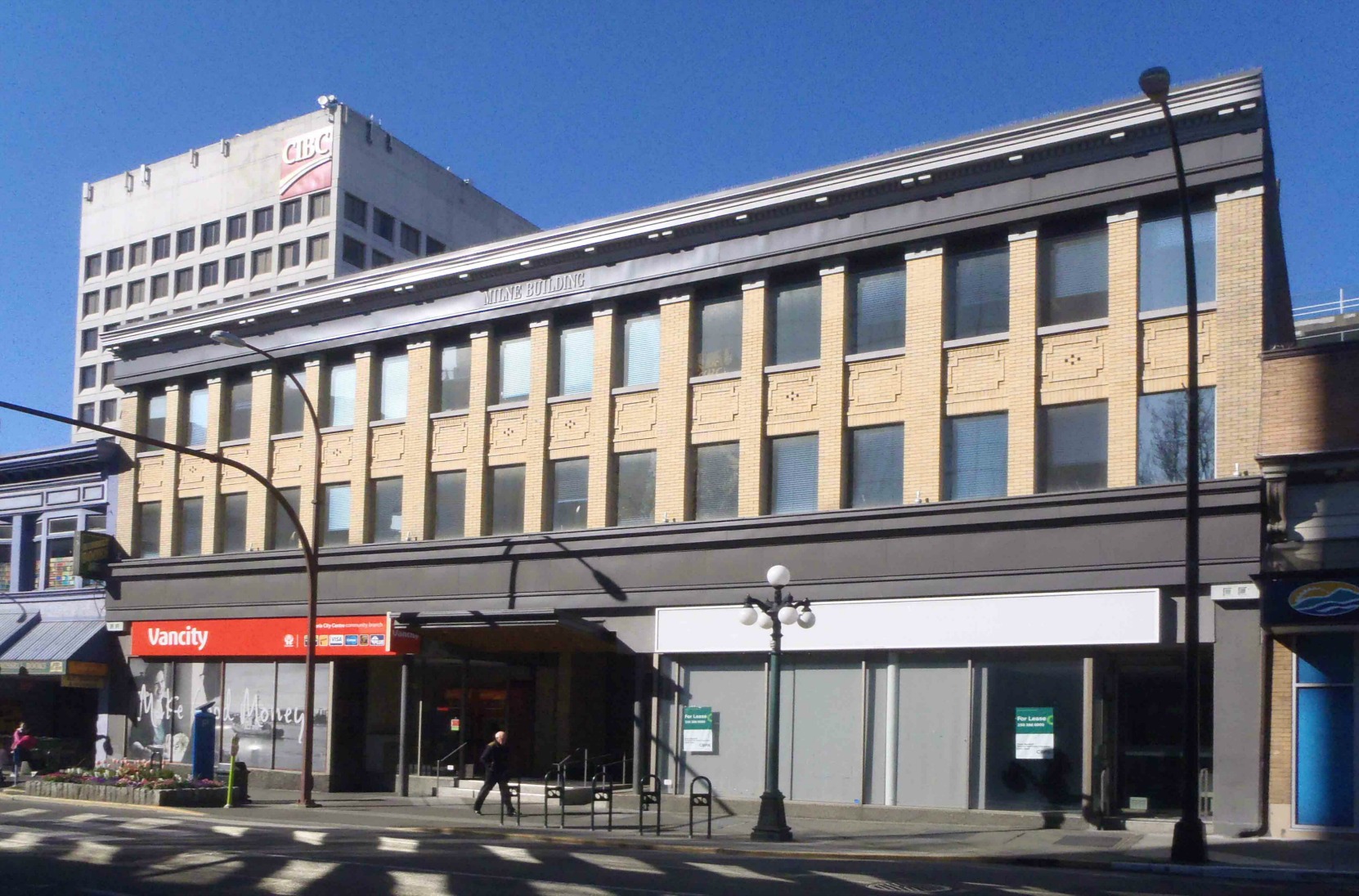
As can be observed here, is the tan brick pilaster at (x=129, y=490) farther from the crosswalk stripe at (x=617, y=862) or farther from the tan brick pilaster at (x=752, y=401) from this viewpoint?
the crosswalk stripe at (x=617, y=862)

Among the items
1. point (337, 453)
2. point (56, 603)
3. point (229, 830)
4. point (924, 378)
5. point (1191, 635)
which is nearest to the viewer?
point (1191, 635)

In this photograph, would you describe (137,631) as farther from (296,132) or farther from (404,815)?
(296,132)

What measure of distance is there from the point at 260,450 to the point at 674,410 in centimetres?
1266

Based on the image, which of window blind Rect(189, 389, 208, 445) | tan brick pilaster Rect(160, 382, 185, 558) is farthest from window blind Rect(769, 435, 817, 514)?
tan brick pilaster Rect(160, 382, 185, 558)

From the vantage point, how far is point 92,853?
63.0 ft

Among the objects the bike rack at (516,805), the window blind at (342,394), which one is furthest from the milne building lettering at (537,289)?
the bike rack at (516,805)

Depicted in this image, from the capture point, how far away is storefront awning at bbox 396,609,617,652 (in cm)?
2953

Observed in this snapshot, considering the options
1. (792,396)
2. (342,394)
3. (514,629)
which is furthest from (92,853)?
(342,394)

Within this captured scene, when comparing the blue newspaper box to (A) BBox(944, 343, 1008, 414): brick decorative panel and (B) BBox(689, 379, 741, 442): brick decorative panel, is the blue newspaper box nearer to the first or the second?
(B) BBox(689, 379, 741, 442): brick decorative panel

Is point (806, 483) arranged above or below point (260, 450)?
below

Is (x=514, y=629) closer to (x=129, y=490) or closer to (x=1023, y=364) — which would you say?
(x=1023, y=364)

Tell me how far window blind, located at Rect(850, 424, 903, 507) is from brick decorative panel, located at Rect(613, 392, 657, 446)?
4.69 m

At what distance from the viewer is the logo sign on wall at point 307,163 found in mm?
79250

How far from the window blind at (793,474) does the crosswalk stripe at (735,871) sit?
10950 millimetres
